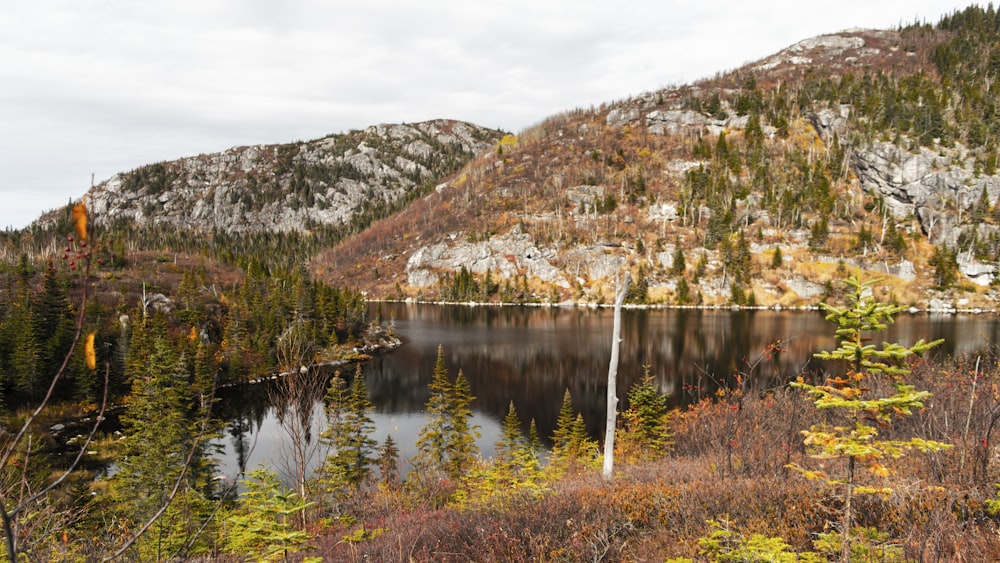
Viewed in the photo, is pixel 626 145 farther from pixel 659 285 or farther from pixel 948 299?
pixel 948 299

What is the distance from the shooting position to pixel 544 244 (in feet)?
396

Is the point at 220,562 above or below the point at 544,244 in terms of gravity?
below

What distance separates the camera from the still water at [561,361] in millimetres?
29547

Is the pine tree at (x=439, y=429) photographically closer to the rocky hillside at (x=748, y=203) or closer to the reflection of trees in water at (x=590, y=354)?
the reflection of trees in water at (x=590, y=354)

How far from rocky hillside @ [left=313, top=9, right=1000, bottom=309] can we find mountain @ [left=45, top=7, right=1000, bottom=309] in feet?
1.45

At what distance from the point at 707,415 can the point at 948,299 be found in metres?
89.3

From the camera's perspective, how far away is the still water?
29547mm

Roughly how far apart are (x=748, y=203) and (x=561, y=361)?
91079 millimetres

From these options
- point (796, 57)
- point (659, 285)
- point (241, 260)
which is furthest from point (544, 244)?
point (796, 57)

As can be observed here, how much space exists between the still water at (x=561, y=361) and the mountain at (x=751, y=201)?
74.7ft

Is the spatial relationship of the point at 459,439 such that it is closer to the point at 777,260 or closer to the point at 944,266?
the point at 777,260

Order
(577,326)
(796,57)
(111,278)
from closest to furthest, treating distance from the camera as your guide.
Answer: (111,278)
(577,326)
(796,57)

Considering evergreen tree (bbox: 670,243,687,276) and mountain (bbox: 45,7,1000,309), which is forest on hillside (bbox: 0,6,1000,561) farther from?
mountain (bbox: 45,7,1000,309)

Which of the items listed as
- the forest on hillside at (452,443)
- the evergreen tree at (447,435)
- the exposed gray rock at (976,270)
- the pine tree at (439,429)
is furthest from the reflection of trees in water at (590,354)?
the exposed gray rock at (976,270)
